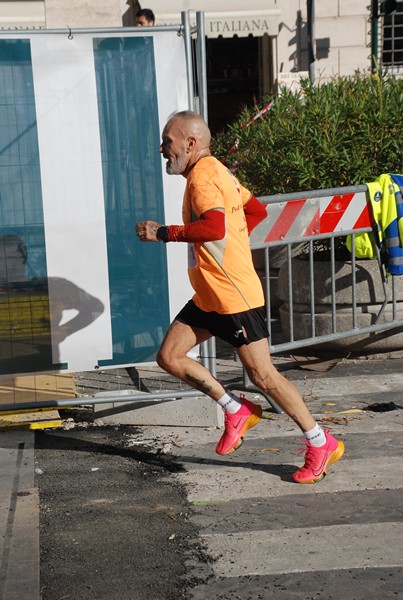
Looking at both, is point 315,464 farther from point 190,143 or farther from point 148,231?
point 190,143

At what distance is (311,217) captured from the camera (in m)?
7.45

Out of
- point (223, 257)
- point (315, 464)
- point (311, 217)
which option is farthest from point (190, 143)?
point (311, 217)

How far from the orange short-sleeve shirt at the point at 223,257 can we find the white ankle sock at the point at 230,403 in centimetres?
50

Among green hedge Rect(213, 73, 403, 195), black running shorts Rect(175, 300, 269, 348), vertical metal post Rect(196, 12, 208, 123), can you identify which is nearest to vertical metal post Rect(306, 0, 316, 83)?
green hedge Rect(213, 73, 403, 195)

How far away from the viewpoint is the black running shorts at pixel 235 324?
542cm

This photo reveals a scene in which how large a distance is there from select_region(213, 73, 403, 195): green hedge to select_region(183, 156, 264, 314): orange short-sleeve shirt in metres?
3.18

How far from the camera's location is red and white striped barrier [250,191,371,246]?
7188 mm

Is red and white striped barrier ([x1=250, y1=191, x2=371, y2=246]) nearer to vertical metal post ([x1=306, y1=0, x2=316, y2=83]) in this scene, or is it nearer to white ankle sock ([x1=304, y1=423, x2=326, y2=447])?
white ankle sock ([x1=304, y1=423, x2=326, y2=447])

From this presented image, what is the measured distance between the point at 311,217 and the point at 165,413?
1.73 metres

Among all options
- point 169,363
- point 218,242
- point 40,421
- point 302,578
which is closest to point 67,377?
point 40,421

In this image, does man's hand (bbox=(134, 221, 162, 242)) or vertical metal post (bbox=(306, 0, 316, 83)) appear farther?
vertical metal post (bbox=(306, 0, 316, 83))

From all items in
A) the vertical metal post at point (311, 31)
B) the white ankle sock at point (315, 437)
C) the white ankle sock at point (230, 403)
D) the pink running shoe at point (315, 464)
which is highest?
the vertical metal post at point (311, 31)

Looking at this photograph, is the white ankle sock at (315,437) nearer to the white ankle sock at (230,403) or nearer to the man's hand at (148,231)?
the white ankle sock at (230,403)

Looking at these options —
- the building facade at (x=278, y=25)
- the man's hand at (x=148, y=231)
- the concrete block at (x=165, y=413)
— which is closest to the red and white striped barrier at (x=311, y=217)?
the concrete block at (x=165, y=413)
